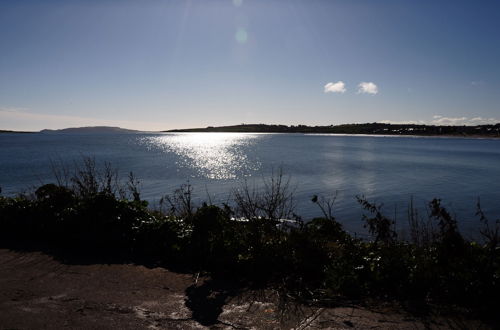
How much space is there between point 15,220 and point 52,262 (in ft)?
9.91

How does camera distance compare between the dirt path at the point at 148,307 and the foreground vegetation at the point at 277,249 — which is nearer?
the dirt path at the point at 148,307

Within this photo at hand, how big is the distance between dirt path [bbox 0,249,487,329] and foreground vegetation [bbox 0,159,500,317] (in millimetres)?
550

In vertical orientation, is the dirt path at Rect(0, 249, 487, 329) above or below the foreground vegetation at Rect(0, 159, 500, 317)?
below

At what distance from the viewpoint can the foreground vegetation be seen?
5820mm

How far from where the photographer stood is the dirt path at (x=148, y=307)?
5.09 m

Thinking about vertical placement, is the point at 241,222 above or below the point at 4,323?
above

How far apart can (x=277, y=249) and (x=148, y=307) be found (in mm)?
2650

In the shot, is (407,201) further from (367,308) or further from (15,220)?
(15,220)

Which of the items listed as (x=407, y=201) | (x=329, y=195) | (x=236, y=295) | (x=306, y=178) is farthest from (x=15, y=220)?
(x=306, y=178)

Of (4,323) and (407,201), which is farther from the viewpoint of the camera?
(407,201)

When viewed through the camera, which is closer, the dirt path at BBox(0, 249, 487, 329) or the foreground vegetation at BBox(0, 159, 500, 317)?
the dirt path at BBox(0, 249, 487, 329)

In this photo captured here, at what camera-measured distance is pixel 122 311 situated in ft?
18.1

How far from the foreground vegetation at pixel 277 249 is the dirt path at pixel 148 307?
550mm

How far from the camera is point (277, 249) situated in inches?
281
